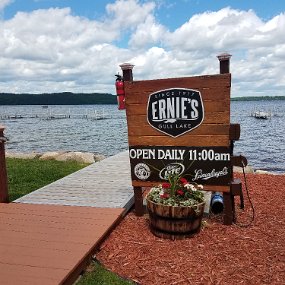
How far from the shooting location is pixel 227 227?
5531mm

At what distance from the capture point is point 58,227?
5.08 m

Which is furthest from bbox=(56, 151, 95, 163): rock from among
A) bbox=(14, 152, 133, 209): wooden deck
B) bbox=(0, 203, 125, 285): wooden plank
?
bbox=(0, 203, 125, 285): wooden plank

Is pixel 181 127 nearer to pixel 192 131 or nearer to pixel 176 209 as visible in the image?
pixel 192 131

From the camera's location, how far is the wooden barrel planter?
194 inches

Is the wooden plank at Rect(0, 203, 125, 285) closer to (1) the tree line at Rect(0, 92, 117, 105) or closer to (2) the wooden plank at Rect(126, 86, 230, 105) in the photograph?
(2) the wooden plank at Rect(126, 86, 230, 105)

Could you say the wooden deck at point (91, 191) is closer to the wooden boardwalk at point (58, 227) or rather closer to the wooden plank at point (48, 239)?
the wooden boardwalk at point (58, 227)

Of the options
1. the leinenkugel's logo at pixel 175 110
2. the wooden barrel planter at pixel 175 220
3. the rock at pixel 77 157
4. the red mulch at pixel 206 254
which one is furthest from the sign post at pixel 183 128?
the rock at pixel 77 157

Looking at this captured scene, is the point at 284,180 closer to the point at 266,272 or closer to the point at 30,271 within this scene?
the point at 266,272

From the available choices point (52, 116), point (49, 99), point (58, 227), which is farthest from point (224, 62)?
point (49, 99)

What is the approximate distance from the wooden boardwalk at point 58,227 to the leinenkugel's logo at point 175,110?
1.69 metres

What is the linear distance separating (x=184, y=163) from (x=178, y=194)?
617mm

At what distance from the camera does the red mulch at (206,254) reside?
13.1 ft

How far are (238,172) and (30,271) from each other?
26.0ft

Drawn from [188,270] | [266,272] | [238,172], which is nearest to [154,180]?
[188,270]
